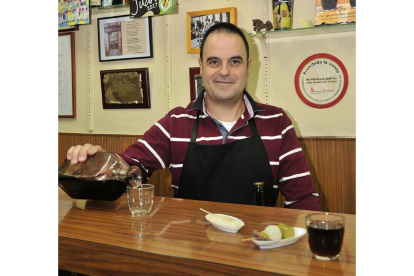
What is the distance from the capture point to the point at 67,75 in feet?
13.2

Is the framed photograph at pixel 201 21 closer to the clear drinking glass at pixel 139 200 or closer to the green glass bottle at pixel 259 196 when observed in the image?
the green glass bottle at pixel 259 196

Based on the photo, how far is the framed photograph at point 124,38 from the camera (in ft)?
11.7

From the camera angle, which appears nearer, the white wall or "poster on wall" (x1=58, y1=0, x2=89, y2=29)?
the white wall

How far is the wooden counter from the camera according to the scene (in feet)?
2.72

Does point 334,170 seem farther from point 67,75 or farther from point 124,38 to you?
point 67,75

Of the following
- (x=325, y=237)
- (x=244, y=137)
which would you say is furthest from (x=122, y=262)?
(x=244, y=137)

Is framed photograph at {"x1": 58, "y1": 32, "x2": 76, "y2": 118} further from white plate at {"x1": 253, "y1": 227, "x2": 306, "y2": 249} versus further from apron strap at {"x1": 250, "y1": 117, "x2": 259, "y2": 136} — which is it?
white plate at {"x1": 253, "y1": 227, "x2": 306, "y2": 249}

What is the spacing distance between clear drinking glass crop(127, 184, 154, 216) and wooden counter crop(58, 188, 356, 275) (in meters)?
0.03

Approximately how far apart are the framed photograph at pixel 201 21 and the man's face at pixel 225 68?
985 millimetres

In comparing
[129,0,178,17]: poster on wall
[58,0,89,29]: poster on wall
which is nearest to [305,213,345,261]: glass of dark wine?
[129,0,178,17]: poster on wall

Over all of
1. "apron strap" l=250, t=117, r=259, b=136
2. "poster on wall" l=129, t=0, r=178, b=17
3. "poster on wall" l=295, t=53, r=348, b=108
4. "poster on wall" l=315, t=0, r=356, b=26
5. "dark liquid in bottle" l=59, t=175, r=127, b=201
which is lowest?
"dark liquid in bottle" l=59, t=175, r=127, b=201
